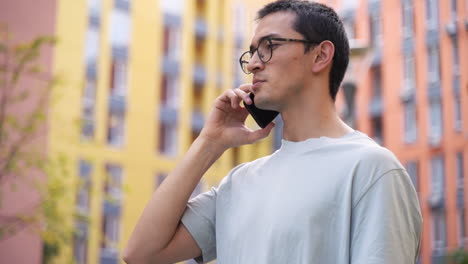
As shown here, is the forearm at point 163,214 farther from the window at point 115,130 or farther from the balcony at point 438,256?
the window at point 115,130

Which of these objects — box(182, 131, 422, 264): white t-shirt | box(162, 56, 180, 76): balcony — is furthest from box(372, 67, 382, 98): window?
box(182, 131, 422, 264): white t-shirt

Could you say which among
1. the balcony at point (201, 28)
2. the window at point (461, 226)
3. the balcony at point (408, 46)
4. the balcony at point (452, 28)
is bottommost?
the window at point (461, 226)

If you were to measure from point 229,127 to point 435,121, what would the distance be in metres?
20.2

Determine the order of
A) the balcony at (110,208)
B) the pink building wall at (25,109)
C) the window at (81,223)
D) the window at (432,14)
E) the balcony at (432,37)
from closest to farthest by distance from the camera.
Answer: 1. the pink building wall at (25,109)
2. the balcony at (432,37)
3. the window at (432,14)
4. the window at (81,223)
5. the balcony at (110,208)

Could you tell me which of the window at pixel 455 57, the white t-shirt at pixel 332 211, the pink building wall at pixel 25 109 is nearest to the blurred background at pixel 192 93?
the window at pixel 455 57

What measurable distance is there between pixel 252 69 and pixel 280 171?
25cm

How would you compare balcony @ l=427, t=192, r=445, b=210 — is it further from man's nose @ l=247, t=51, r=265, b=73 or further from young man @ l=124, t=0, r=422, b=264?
man's nose @ l=247, t=51, r=265, b=73

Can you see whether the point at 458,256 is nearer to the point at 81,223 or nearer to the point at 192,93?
the point at 81,223

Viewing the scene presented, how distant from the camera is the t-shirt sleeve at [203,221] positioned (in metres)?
1.89

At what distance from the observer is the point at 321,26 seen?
182cm

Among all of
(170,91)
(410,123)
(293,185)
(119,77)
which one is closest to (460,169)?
(410,123)

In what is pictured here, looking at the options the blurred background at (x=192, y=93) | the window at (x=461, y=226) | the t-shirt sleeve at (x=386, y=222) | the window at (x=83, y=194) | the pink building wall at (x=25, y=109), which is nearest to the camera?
the t-shirt sleeve at (x=386, y=222)

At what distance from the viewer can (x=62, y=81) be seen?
882 centimetres

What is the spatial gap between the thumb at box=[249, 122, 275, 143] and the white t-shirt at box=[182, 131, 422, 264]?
0.68 ft
